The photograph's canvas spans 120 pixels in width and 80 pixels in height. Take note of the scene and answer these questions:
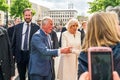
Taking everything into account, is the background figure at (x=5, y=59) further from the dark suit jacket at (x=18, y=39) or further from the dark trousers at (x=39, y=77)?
the dark suit jacket at (x=18, y=39)

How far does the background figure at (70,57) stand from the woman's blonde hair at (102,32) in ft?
21.5

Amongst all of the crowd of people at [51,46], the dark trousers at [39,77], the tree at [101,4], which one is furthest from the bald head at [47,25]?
the tree at [101,4]

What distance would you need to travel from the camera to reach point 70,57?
9.48m

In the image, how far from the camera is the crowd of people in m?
2.83

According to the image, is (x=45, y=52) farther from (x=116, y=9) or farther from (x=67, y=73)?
(x=67, y=73)

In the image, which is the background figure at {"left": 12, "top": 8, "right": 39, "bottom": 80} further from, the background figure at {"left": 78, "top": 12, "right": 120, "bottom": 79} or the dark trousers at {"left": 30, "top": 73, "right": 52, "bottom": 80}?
the background figure at {"left": 78, "top": 12, "right": 120, "bottom": 79}

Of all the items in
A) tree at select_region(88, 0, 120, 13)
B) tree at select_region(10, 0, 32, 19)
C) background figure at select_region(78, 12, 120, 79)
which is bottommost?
tree at select_region(10, 0, 32, 19)

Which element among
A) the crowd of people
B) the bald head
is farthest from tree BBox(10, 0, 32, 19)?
the bald head

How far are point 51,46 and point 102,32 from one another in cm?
447

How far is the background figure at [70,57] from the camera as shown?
9547 mm

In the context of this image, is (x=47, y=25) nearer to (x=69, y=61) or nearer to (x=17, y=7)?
(x=69, y=61)

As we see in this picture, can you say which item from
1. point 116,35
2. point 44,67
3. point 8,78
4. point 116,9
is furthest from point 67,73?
point 116,35

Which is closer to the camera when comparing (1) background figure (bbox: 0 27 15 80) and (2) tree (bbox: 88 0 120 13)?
(1) background figure (bbox: 0 27 15 80)

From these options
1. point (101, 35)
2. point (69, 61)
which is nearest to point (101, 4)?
point (69, 61)
